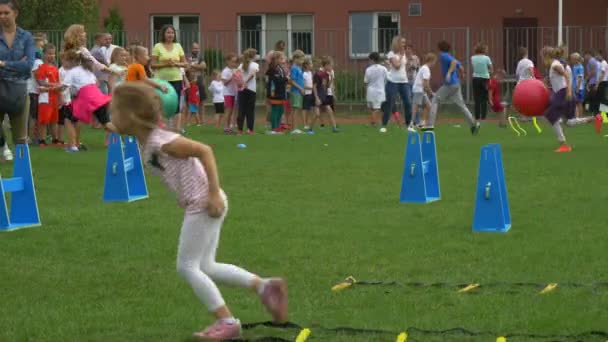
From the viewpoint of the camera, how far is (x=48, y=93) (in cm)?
1967

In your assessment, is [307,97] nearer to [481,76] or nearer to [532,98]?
[481,76]

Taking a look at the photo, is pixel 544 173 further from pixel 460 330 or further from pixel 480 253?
pixel 460 330

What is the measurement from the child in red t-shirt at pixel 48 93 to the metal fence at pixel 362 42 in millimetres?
13123

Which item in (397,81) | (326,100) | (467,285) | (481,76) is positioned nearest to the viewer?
(467,285)

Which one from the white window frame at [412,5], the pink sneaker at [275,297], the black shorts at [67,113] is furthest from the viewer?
the white window frame at [412,5]

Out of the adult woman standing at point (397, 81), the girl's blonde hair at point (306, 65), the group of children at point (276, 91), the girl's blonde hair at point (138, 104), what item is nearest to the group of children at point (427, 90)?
the adult woman standing at point (397, 81)

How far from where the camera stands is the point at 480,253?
9.06 metres

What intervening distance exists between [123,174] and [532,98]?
8.68m

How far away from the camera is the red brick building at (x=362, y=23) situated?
3625cm

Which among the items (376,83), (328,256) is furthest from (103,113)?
(376,83)

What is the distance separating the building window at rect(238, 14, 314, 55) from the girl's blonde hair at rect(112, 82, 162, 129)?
30.9 m

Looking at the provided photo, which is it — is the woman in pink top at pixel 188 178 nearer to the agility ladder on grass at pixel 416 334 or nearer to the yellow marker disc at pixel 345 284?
the agility ladder on grass at pixel 416 334

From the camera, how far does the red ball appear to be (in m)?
18.9

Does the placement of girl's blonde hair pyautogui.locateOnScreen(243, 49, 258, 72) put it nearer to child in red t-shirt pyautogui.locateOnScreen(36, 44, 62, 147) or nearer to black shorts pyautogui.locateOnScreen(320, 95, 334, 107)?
black shorts pyautogui.locateOnScreen(320, 95, 334, 107)
